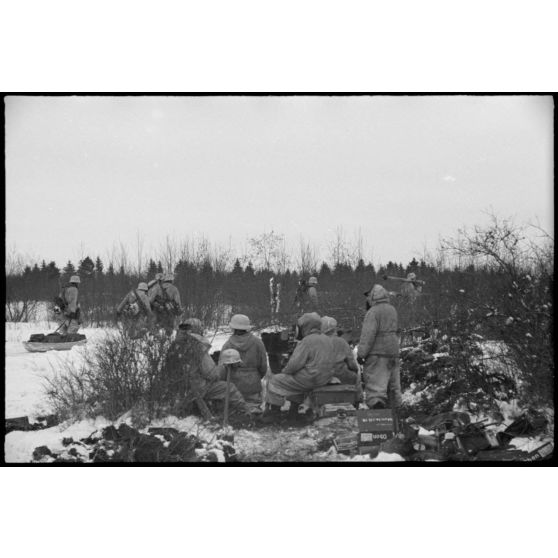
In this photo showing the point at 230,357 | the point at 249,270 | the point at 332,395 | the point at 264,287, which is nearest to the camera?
the point at 230,357

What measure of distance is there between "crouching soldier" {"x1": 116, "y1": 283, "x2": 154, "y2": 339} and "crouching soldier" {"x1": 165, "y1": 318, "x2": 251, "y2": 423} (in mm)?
405

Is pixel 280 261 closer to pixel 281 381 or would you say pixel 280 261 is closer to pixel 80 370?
pixel 281 381

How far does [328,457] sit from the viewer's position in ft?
18.6

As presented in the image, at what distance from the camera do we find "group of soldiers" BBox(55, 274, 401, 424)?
19.2 ft

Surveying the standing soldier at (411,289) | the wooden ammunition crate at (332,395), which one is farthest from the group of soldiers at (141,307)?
the standing soldier at (411,289)

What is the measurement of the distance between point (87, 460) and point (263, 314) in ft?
8.32

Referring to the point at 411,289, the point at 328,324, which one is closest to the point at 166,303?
the point at 328,324

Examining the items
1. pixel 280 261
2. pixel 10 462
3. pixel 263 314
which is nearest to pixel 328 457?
pixel 263 314

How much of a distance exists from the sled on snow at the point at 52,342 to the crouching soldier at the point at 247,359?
1763 millimetres

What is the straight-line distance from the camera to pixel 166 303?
5.95 m

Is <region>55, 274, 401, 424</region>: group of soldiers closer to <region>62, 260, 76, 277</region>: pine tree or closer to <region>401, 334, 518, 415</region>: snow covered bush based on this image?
<region>62, 260, 76, 277</region>: pine tree

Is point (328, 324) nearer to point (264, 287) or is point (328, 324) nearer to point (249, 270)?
point (264, 287)

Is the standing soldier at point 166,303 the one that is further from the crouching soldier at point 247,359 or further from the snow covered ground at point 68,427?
the crouching soldier at point 247,359

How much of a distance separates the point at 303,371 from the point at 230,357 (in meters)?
0.89
